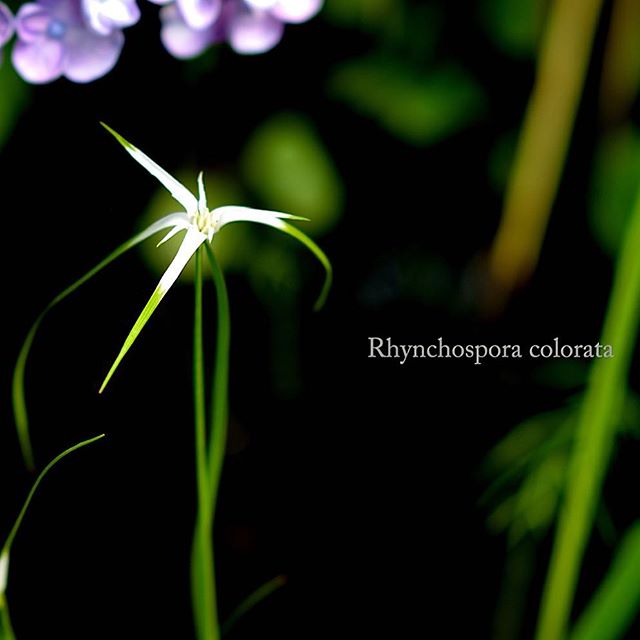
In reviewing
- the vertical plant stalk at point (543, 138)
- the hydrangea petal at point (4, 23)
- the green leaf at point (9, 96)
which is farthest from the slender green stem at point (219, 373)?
the vertical plant stalk at point (543, 138)

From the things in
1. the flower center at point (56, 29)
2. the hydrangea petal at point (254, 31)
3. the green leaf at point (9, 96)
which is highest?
the green leaf at point (9, 96)

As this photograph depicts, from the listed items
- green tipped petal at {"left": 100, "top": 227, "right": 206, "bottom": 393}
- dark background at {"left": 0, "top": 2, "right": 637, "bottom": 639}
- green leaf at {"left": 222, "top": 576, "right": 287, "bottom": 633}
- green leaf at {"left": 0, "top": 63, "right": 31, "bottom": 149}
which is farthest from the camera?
dark background at {"left": 0, "top": 2, "right": 637, "bottom": 639}

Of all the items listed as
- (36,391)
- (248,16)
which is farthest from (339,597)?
(248,16)

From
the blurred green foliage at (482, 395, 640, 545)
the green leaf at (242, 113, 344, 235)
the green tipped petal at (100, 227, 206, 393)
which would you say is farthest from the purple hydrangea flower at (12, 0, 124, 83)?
the blurred green foliage at (482, 395, 640, 545)

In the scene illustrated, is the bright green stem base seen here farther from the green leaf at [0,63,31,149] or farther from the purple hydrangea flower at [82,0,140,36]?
the green leaf at [0,63,31,149]

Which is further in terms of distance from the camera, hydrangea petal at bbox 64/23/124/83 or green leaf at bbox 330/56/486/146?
green leaf at bbox 330/56/486/146

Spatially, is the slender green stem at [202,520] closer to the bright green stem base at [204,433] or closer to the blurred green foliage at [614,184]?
the bright green stem base at [204,433]

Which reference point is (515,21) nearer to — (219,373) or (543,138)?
(543,138)
